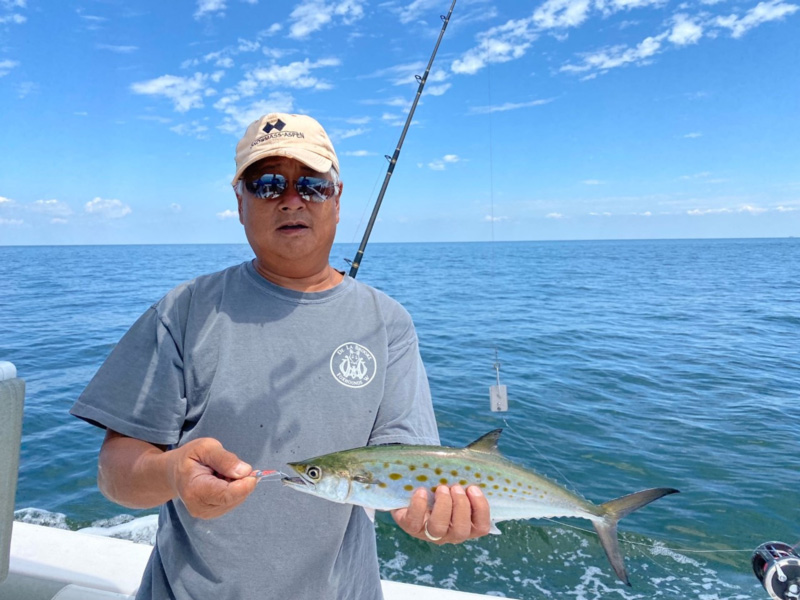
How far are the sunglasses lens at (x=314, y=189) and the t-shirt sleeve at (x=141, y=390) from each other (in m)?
0.70

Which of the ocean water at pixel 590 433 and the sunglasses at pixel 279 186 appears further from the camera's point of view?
the ocean water at pixel 590 433

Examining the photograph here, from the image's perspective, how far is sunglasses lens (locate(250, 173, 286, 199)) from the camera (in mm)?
1977

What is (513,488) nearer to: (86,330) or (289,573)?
Result: (289,573)

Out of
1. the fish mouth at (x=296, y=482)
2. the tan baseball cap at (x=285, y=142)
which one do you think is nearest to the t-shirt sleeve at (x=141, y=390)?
the fish mouth at (x=296, y=482)

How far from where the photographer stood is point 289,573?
6.03 ft

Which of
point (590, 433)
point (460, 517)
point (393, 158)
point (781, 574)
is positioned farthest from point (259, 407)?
point (590, 433)

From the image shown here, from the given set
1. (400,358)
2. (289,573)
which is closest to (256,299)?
(400,358)

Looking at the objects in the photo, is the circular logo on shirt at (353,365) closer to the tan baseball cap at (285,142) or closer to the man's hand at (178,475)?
the man's hand at (178,475)

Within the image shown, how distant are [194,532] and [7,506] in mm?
1091

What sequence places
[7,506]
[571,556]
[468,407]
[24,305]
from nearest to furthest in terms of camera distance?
[7,506], [571,556], [468,407], [24,305]

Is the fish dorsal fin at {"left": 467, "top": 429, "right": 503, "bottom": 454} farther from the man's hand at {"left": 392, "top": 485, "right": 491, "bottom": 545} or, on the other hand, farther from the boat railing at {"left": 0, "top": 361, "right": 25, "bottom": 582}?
the boat railing at {"left": 0, "top": 361, "right": 25, "bottom": 582}

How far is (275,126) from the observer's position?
199 centimetres

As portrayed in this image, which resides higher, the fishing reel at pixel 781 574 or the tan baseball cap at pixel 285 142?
the tan baseball cap at pixel 285 142

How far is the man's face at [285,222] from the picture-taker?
1.98 m
